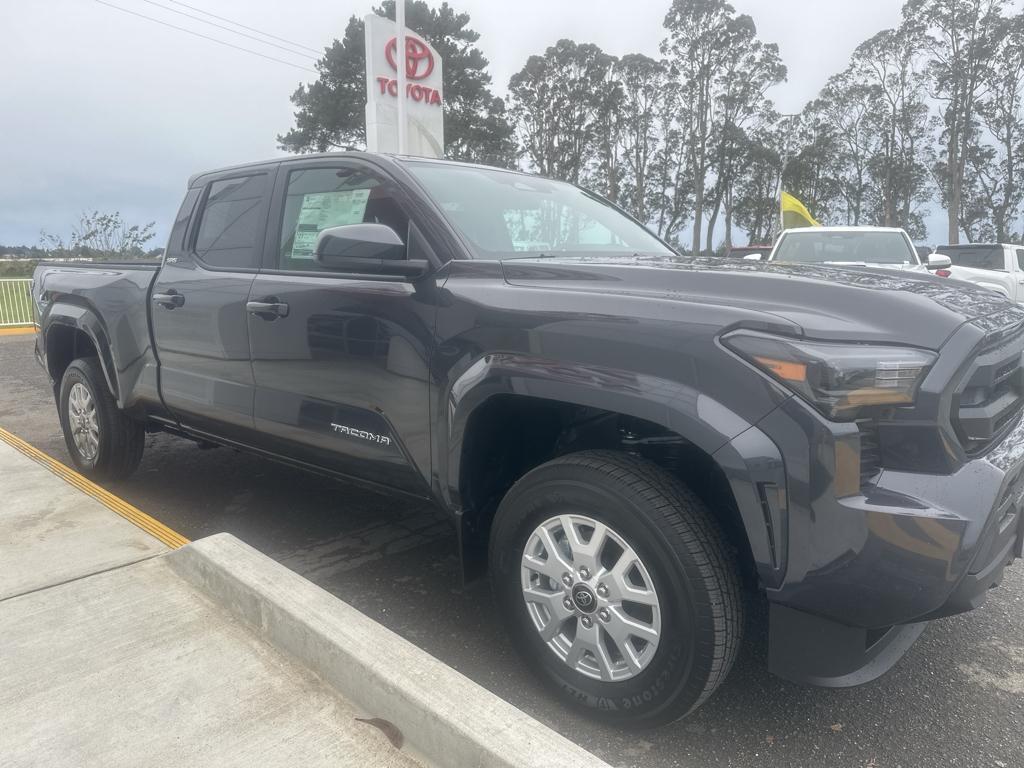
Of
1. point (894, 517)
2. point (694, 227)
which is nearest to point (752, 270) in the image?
point (894, 517)

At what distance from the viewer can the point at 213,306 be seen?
145 inches

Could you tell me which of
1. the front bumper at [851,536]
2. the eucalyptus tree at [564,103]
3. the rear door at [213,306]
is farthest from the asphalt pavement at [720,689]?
the eucalyptus tree at [564,103]

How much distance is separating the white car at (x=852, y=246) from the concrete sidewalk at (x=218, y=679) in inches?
358

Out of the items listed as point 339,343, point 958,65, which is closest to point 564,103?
point 958,65

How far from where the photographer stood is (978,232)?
43.5 metres

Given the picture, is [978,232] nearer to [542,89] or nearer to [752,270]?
[542,89]

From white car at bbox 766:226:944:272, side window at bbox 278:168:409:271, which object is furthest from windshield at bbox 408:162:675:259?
white car at bbox 766:226:944:272

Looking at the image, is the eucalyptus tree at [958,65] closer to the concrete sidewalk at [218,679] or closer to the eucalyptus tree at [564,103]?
the eucalyptus tree at [564,103]

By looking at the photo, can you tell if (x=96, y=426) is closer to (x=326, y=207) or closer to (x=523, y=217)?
(x=326, y=207)

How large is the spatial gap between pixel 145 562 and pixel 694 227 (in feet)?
138

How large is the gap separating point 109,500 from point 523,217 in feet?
8.50

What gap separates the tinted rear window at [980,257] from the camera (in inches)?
563

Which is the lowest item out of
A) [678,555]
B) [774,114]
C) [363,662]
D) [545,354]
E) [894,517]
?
[363,662]

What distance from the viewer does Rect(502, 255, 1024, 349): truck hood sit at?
2.01m
